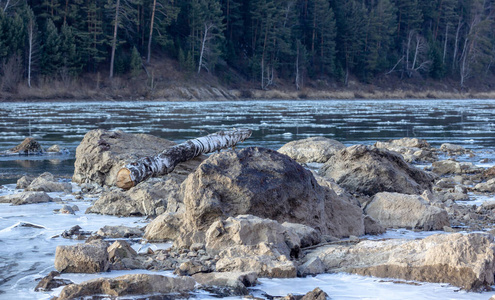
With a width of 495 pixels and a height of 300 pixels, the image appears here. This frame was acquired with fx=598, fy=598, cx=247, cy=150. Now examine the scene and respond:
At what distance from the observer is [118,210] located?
745 cm

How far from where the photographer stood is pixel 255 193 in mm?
5836

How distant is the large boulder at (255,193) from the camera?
5.76 m

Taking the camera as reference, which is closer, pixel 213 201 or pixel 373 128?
pixel 213 201

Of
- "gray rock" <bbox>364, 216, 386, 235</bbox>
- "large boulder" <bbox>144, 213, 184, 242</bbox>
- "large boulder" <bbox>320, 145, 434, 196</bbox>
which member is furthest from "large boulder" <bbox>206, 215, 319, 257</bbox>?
"large boulder" <bbox>320, 145, 434, 196</bbox>

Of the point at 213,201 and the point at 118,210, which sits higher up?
the point at 213,201

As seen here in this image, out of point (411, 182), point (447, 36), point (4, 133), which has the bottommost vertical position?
point (4, 133)

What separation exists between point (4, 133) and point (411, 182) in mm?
15224

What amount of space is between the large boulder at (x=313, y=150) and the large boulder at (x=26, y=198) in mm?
6412

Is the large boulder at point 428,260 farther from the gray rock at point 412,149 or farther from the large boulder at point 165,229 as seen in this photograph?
the gray rock at point 412,149

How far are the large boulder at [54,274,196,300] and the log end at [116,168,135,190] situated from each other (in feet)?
11.9

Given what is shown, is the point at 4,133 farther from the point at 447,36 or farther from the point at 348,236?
the point at 447,36

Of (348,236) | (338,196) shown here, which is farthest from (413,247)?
(338,196)

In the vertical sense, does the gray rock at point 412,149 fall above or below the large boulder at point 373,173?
below

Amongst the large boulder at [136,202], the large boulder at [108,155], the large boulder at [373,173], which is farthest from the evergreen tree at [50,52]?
the large boulder at [136,202]
